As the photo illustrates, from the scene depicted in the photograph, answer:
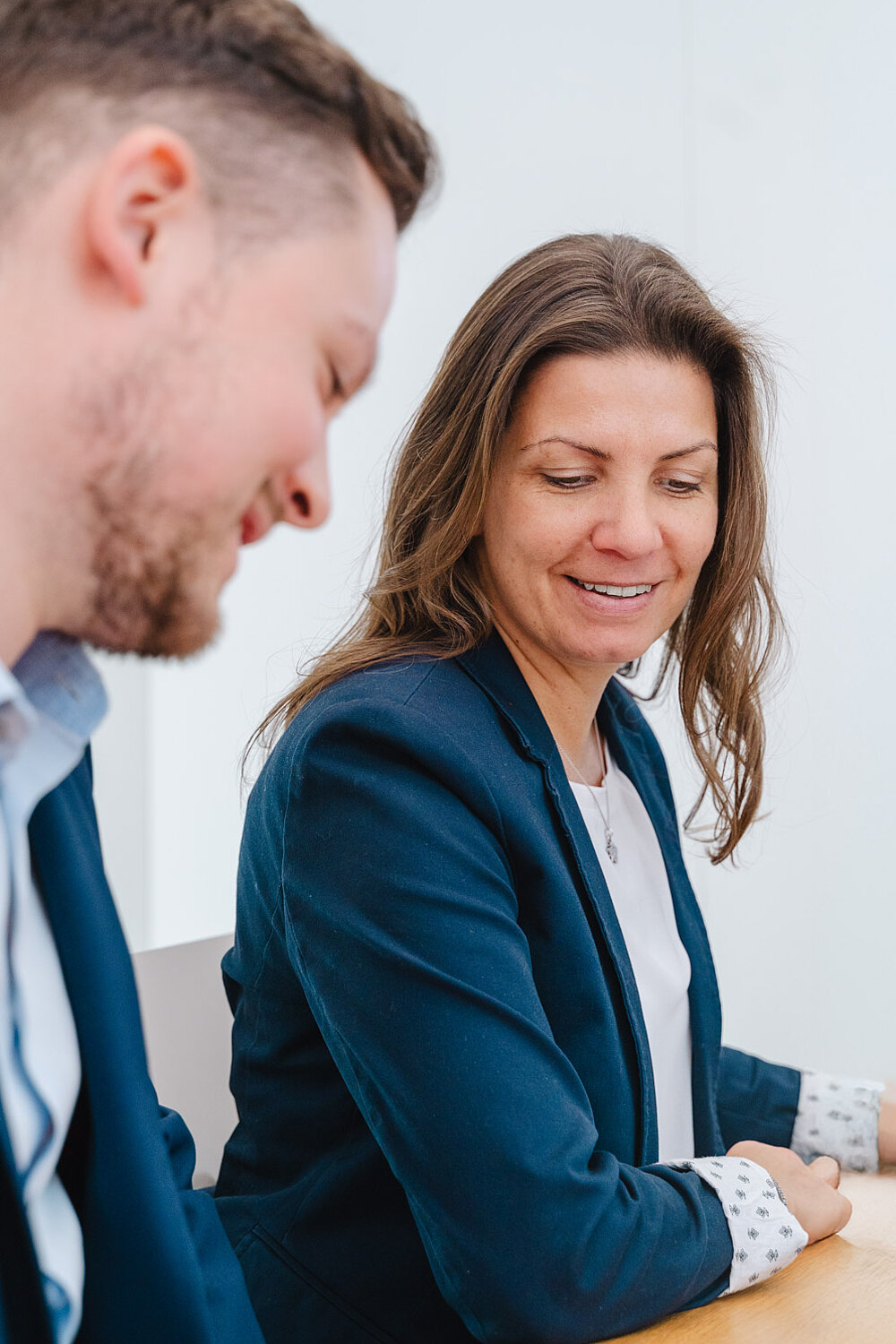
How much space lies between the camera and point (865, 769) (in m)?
2.92

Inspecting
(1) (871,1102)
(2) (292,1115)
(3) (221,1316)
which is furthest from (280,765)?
(1) (871,1102)

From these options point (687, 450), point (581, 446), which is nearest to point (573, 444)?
point (581, 446)

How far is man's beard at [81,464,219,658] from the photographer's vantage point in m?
0.62

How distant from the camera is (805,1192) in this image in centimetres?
109

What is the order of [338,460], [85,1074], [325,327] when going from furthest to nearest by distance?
[338,460]
[85,1074]
[325,327]

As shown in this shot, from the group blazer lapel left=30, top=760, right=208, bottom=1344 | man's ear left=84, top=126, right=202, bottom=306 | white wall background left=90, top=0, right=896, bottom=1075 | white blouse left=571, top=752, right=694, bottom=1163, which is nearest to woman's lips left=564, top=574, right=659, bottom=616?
white blouse left=571, top=752, right=694, bottom=1163

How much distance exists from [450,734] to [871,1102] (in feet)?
2.20

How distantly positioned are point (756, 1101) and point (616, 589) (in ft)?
1.97

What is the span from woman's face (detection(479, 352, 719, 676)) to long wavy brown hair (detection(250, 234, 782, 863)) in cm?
2

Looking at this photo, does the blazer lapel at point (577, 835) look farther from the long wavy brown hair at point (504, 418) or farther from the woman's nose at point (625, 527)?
the woman's nose at point (625, 527)

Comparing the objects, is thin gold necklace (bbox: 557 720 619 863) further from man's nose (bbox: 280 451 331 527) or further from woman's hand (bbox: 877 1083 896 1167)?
man's nose (bbox: 280 451 331 527)

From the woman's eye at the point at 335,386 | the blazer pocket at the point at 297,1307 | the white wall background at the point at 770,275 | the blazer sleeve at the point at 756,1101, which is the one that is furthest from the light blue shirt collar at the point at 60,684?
the white wall background at the point at 770,275

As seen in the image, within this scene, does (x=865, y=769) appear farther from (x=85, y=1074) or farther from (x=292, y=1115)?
(x=85, y=1074)

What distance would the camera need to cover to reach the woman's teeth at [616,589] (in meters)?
1.28
